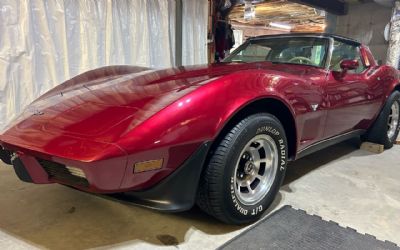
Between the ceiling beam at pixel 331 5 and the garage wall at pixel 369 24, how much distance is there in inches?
5.6

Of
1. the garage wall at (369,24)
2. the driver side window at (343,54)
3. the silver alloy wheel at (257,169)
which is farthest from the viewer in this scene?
the garage wall at (369,24)

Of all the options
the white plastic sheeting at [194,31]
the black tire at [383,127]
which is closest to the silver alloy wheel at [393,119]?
the black tire at [383,127]

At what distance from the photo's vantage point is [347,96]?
8.20ft

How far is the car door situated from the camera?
7.73 ft

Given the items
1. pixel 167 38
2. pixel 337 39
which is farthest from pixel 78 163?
pixel 167 38

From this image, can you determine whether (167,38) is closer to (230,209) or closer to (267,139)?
(267,139)

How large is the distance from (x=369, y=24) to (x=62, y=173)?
6120mm

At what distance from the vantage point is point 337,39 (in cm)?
274

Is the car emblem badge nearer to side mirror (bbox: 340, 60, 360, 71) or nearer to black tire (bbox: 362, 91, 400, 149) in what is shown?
side mirror (bbox: 340, 60, 360, 71)

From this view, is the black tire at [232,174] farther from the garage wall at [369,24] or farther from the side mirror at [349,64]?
the garage wall at [369,24]

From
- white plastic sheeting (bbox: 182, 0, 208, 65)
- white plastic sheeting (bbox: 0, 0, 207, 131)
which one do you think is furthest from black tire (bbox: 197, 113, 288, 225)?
white plastic sheeting (bbox: 182, 0, 208, 65)

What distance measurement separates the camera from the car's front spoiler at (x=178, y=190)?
1.47 m

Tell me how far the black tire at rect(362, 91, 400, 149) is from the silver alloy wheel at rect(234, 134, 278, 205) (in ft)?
6.23

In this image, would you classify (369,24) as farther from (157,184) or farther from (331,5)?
(157,184)
